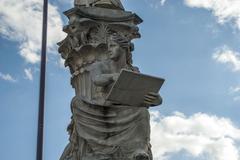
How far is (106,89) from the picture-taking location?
1288cm

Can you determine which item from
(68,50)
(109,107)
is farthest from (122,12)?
(109,107)

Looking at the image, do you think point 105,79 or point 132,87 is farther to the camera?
point 105,79

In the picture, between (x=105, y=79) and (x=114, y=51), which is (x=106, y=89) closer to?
(x=105, y=79)

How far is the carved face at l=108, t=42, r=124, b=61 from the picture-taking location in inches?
511

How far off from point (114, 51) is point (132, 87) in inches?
45.9

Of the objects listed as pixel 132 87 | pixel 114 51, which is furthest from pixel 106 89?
pixel 132 87

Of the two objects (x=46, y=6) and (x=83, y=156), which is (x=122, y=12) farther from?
(x=83, y=156)

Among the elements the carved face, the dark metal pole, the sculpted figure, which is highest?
the sculpted figure

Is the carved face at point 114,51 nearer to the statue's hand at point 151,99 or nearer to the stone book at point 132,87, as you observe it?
the stone book at point 132,87

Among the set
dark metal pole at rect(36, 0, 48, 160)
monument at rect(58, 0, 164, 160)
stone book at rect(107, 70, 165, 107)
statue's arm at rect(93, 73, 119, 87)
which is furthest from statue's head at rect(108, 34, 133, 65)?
dark metal pole at rect(36, 0, 48, 160)

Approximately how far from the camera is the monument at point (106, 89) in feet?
40.3

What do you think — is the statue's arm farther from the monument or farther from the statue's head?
the statue's head

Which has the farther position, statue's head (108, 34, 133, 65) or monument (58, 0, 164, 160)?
statue's head (108, 34, 133, 65)

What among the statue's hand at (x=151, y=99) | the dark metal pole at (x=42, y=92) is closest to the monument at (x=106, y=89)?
the statue's hand at (x=151, y=99)
